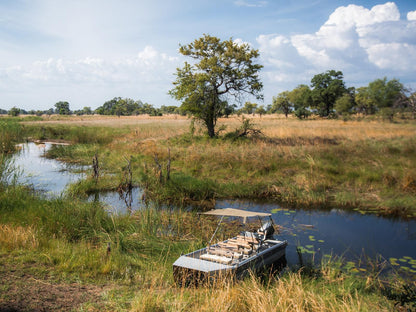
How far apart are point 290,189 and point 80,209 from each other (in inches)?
386

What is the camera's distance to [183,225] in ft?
38.8

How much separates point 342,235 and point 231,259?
589cm

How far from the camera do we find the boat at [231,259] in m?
7.28

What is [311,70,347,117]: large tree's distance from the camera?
73.7 metres

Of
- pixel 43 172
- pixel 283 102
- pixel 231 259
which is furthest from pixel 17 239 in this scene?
pixel 283 102

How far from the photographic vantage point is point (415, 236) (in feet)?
39.8

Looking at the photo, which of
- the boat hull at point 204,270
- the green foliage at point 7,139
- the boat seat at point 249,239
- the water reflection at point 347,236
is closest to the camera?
the boat hull at point 204,270

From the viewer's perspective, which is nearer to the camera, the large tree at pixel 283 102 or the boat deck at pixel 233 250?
the boat deck at pixel 233 250

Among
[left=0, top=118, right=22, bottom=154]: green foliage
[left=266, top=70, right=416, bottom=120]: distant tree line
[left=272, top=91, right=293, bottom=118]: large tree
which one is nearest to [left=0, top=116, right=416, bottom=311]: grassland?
[left=0, top=118, right=22, bottom=154]: green foliage

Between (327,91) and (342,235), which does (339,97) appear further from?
(342,235)

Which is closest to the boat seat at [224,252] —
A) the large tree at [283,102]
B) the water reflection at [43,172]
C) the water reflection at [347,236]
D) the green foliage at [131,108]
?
the water reflection at [347,236]

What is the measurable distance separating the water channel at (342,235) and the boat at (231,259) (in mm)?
827

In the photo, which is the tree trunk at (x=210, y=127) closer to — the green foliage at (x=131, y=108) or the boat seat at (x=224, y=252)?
the boat seat at (x=224, y=252)

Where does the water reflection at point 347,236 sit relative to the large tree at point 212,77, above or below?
below
